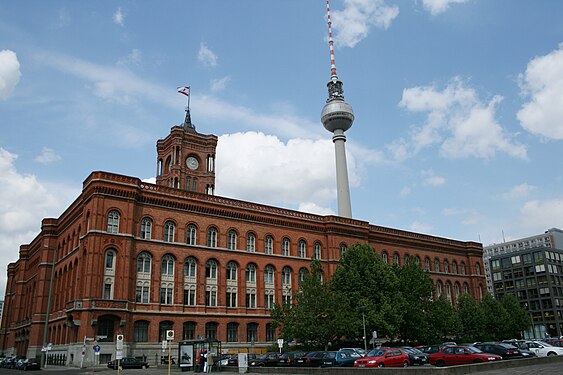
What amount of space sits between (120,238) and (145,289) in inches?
243

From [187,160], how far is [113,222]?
39.1m

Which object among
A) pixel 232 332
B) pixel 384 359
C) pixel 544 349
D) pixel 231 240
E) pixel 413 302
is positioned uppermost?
pixel 231 240

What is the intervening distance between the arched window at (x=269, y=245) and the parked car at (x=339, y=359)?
25385mm

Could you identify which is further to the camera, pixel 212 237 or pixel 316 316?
pixel 212 237

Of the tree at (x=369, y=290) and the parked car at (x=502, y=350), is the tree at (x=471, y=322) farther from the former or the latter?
the parked car at (x=502, y=350)

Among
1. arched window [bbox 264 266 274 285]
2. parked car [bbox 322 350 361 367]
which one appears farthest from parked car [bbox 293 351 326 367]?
arched window [bbox 264 266 274 285]

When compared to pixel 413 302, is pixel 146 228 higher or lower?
higher

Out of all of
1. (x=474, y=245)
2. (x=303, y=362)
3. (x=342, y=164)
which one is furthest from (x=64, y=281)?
(x=474, y=245)

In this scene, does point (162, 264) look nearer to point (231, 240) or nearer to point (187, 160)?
point (231, 240)

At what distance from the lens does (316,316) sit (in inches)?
1925

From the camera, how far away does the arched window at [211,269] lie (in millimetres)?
56812

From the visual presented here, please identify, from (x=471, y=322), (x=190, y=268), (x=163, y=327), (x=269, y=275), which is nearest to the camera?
(x=163, y=327)

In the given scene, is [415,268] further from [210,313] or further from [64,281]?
[64,281]

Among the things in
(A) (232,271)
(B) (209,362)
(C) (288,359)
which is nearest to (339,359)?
(C) (288,359)
